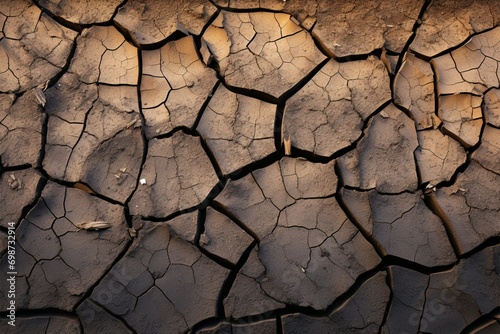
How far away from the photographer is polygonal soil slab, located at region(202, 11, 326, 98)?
2.93 metres

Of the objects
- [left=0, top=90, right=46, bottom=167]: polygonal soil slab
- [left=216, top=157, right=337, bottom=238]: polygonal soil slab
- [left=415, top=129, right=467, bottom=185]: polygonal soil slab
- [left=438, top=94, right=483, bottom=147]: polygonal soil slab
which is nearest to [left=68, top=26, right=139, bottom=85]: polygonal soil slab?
[left=0, top=90, right=46, bottom=167]: polygonal soil slab

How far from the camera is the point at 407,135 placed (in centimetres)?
282

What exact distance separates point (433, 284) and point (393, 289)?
19 cm

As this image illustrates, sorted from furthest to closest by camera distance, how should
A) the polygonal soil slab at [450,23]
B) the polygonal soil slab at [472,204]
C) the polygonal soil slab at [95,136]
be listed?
the polygonal soil slab at [450,23]
the polygonal soil slab at [95,136]
the polygonal soil slab at [472,204]

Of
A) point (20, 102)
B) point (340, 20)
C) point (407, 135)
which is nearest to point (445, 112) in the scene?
point (407, 135)

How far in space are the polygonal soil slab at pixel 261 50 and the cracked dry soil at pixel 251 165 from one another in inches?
0.5

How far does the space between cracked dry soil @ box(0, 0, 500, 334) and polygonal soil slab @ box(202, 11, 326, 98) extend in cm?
1

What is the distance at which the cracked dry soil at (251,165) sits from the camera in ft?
8.30

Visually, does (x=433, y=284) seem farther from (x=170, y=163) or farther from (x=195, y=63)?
(x=195, y=63)

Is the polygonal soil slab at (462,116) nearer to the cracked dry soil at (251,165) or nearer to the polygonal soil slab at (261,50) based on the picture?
the cracked dry soil at (251,165)

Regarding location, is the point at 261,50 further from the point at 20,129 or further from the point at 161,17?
the point at 20,129

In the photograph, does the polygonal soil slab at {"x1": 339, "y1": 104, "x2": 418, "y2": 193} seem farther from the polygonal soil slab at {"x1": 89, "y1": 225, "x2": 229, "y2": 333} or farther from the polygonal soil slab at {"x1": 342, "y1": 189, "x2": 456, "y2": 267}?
the polygonal soil slab at {"x1": 89, "y1": 225, "x2": 229, "y2": 333}

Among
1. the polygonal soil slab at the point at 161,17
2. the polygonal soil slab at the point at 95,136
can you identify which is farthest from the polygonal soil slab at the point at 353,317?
the polygonal soil slab at the point at 161,17

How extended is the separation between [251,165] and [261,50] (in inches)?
27.4
